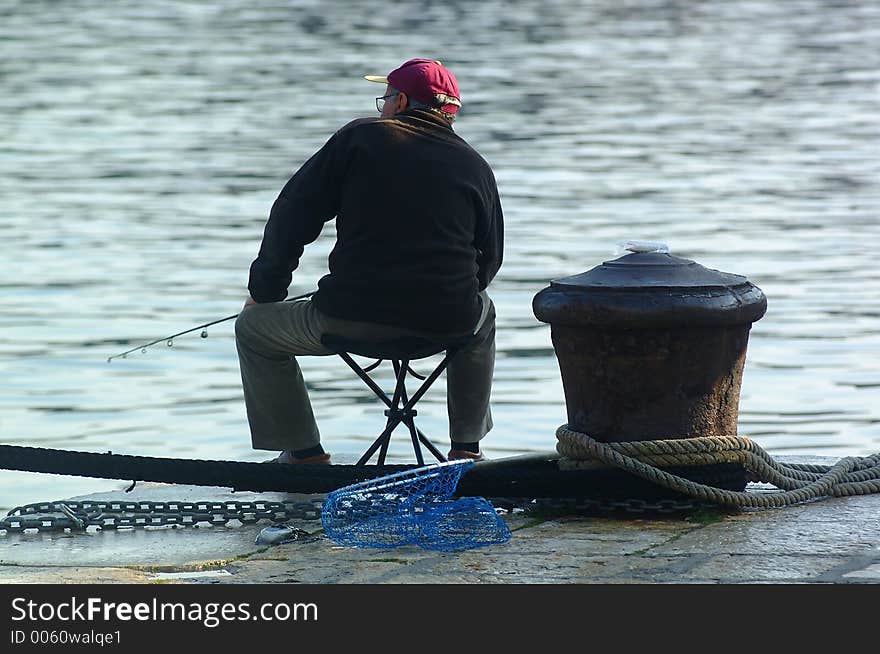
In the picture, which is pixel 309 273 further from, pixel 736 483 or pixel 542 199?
pixel 736 483

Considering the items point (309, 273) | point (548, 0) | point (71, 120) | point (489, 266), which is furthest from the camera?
point (548, 0)

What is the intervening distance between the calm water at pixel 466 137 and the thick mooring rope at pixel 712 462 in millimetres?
2988

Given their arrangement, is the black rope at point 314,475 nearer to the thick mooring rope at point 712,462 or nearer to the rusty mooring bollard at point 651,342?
the thick mooring rope at point 712,462

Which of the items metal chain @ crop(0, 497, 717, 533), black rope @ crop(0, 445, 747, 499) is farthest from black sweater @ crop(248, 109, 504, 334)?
metal chain @ crop(0, 497, 717, 533)

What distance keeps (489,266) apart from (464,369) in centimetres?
44

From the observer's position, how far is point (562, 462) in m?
6.76

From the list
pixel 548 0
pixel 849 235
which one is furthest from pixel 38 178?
pixel 548 0

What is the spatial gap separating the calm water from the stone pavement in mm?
2725

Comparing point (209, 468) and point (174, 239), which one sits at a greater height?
point (209, 468)

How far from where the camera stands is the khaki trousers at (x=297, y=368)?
700cm

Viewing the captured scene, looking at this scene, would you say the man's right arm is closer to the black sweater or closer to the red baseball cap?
the black sweater

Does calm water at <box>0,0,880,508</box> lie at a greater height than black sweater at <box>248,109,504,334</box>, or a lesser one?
lesser

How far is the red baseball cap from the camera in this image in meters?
7.01

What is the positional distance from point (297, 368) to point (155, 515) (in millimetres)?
831
